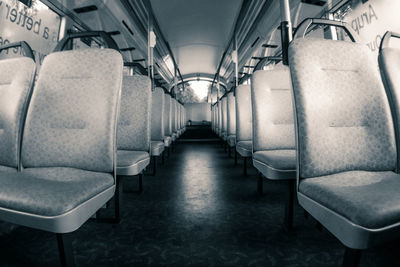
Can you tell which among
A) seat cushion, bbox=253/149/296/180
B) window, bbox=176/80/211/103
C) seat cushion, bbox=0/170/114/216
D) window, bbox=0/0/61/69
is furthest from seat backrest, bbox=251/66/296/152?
window, bbox=176/80/211/103

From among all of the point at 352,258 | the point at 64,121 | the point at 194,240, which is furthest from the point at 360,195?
the point at 64,121

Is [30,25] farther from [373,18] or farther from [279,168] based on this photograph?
[373,18]

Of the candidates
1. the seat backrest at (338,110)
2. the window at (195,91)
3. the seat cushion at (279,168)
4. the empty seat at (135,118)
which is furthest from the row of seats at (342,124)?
the window at (195,91)

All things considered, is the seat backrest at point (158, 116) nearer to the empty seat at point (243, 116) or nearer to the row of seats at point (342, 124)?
the empty seat at point (243, 116)

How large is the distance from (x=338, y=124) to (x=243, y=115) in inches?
76.9

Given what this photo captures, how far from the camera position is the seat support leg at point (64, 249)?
759 millimetres

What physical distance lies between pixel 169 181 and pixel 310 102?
212 centimetres

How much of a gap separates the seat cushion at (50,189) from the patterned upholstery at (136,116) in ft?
3.27

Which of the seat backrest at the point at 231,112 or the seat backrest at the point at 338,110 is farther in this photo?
the seat backrest at the point at 231,112

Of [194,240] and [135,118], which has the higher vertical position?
[135,118]

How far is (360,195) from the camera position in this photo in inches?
26.9

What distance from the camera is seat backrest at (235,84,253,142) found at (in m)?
2.90

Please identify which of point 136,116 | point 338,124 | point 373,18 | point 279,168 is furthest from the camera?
point 373,18

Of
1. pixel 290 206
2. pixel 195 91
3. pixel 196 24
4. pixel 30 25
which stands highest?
pixel 196 24
